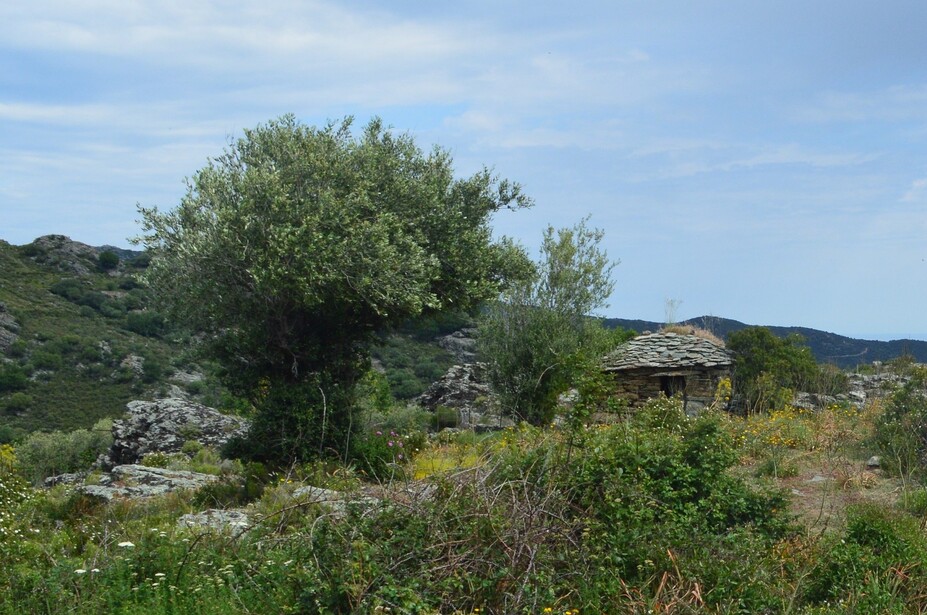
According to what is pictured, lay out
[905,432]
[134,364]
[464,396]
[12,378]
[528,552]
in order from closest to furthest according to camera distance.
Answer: [528,552]
[905,432]
[464,396]
[12,378]
[134,364]

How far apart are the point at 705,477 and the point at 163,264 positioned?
12000 mm

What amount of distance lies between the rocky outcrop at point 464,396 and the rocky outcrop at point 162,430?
757cm

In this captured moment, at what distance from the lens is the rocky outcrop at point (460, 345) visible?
49.2m

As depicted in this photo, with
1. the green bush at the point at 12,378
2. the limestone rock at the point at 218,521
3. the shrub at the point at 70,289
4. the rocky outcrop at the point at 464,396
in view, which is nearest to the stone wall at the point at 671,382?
the rocky outcrop at the point at 464,396

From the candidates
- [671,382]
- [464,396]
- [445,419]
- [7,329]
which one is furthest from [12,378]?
[671,382]

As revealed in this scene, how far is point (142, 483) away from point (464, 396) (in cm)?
1762

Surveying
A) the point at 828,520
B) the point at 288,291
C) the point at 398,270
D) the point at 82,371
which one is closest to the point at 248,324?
the point at 288,291

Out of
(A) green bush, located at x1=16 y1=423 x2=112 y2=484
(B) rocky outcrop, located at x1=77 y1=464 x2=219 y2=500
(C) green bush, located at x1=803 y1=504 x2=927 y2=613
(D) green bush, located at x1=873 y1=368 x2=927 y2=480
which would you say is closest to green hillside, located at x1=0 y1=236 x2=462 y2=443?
(A) green bush, located at x1=16 y1=423 x2=112 y2=484

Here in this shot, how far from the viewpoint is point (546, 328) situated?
24.0 m

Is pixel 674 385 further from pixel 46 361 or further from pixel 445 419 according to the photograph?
pixel 46 361

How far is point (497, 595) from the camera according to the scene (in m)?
6.50

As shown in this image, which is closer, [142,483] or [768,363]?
[142,483]

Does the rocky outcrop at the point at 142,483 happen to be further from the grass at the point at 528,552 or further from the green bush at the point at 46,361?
the green bush at the point at 46,361

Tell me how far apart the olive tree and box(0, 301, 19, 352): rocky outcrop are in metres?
26.9
